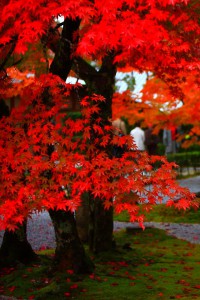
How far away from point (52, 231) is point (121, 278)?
523cm

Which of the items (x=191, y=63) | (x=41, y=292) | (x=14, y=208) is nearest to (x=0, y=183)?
(x=14, y=208)

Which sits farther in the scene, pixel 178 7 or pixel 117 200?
pixel 178 7

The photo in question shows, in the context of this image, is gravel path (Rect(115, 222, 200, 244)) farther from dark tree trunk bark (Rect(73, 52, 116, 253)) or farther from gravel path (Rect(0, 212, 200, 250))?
dark tree trunk bark (Rect(73, 52, 116, 253))

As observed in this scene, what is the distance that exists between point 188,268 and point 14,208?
4201 mm

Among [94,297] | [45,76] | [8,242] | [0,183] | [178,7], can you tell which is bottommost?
[94,297]

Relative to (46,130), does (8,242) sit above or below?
below

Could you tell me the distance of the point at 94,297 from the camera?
6.93m

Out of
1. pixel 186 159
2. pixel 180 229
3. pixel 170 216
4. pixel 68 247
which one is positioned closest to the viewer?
pixel 68 247

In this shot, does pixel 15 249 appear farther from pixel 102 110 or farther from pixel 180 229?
pixel 180 229

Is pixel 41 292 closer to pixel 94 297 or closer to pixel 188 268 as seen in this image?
pixel 94 297

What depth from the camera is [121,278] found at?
7.79 metres

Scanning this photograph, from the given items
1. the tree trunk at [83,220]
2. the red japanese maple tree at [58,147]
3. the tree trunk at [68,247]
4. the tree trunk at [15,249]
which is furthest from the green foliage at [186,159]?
the red japanese maple tree at [58,147]

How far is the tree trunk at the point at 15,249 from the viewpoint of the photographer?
8.67 meters

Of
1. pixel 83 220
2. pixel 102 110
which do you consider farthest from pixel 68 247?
pixel 83 220
